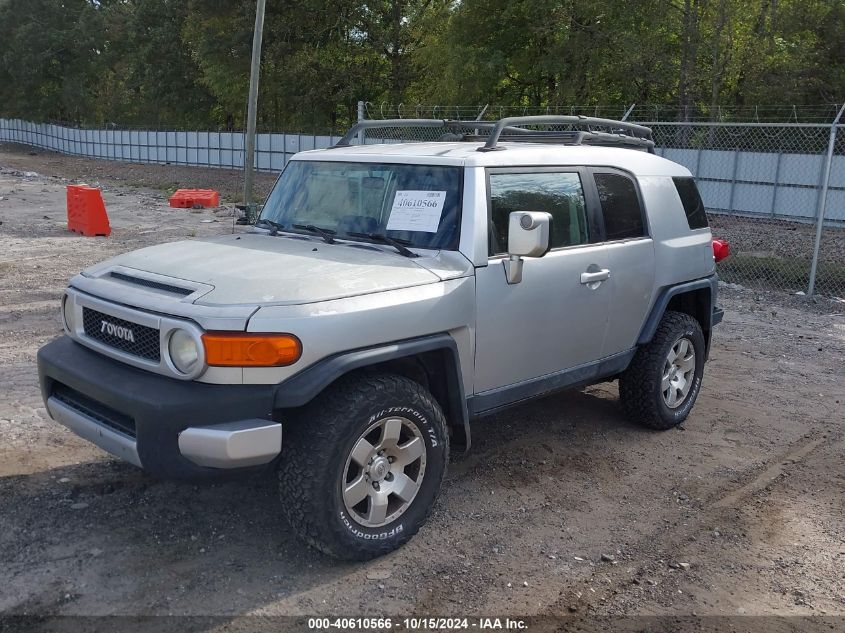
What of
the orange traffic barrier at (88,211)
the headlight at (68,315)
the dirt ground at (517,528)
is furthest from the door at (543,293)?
the orange traffic barrier at (88,211)

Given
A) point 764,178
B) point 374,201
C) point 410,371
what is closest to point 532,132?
point 374,201

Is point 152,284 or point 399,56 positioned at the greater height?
point 399,56

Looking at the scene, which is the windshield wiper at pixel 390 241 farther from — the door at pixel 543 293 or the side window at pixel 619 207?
the side window at pixel 619 207

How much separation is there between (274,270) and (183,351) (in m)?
0.62

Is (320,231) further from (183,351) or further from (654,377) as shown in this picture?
(654,377)

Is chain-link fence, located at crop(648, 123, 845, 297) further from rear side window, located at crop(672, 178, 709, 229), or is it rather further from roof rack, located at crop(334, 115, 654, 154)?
roof rack, located at crop(334, 115, 654, 154)

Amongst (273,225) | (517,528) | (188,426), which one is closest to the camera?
(188,426)

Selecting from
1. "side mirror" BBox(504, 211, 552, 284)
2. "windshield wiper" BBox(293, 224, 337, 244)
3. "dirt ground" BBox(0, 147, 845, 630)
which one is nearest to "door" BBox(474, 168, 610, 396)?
"side mirror" BBox(504, 211, 552, 284)

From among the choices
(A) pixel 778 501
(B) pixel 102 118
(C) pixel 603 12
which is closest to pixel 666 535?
(A) pixel 778 501

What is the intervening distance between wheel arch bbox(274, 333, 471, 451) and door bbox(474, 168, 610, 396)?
0.67 feet

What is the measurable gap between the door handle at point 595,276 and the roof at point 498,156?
67cm

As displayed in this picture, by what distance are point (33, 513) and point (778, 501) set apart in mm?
4098

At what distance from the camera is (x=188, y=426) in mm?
3250

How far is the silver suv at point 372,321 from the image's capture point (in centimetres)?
333
